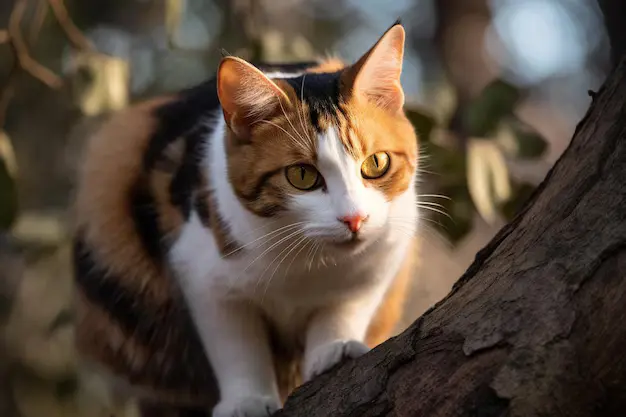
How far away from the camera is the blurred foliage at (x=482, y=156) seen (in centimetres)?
161

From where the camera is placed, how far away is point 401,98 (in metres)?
1.27

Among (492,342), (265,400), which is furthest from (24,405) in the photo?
(492,342)

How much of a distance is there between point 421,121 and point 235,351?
0.65 m

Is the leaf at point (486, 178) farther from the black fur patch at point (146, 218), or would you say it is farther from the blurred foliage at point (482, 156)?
the black fur patch at point (146, 218)

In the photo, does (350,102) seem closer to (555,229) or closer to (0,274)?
(555,229)

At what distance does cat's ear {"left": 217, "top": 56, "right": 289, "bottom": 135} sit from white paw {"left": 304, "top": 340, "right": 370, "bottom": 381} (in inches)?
14.6

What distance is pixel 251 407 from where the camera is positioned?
1.25 m

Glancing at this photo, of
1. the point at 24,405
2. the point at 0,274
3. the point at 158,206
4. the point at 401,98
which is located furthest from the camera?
the point at 0,274

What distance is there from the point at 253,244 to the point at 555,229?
50 centimetres

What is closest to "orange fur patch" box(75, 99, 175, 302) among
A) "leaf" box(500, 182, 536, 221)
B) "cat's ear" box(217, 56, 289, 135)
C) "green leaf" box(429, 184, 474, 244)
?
"cat's ear" box(217, 56, 289, 135)

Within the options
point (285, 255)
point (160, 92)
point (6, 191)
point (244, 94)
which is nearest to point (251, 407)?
point (285, 255)

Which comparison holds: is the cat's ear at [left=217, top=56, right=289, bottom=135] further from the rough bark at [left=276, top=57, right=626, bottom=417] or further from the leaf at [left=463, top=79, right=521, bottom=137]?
the leaf at [left=463, top=79, right=521, bottom=137]

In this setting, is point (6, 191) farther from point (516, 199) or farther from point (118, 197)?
point (516, 199)

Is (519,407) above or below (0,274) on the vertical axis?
above
